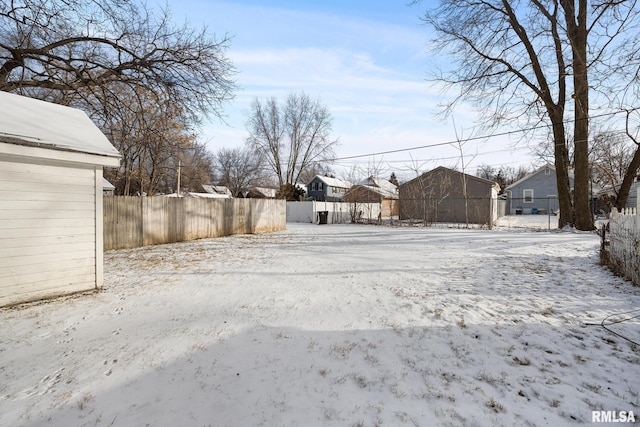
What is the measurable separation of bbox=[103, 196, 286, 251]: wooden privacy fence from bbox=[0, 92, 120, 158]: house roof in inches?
161

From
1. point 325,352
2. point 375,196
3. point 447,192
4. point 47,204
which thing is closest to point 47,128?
point 47,204

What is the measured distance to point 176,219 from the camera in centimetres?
1176

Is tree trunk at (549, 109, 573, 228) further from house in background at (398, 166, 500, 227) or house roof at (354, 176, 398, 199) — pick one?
house roof at (354, 176, 398, 199)

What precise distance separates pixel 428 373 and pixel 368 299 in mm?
2020

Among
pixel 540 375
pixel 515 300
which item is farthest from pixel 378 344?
pixel 515 300

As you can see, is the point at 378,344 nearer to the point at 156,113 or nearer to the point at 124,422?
the point at 124,422

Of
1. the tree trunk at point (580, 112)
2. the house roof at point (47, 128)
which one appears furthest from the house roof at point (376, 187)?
the house roof at point (47, 128)

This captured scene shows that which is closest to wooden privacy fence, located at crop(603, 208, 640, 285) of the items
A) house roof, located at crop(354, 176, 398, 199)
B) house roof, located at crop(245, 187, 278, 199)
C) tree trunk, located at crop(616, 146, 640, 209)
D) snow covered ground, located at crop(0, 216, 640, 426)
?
snow covered ground, located at crop(0, 216, 640, 426)

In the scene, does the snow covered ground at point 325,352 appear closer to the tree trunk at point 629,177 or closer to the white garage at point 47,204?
the white garage at point 47,204

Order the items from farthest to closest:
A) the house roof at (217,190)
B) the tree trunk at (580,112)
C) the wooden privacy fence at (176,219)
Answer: the house roof at (217,190)
the tree trunk at (580,112)
the wooden privacy fence at (176,219)

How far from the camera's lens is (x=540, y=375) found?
2.80m

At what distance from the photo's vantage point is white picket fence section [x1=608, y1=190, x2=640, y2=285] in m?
5.47

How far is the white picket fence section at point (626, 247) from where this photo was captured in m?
5.47

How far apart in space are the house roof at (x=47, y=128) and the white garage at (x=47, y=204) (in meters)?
0.01
